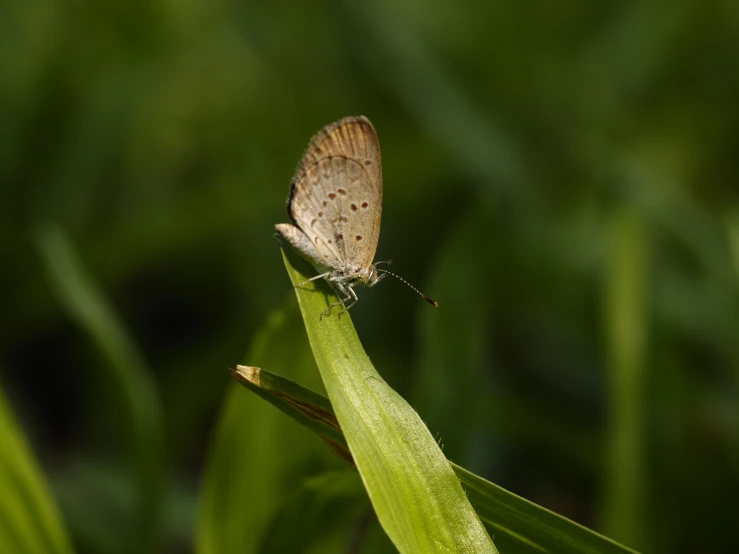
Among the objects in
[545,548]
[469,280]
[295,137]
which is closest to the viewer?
[545,548]

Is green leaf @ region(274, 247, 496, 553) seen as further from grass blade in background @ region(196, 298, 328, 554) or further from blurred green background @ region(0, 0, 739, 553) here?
blurred green background @ region(0, 0, 739, 553)

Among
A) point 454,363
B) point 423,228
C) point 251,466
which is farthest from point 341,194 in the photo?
point 423,228

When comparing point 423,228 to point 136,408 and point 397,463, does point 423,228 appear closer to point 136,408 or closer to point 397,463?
point 136,408

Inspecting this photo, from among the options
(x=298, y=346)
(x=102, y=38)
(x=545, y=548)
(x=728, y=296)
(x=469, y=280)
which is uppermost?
(x=102, y=38)

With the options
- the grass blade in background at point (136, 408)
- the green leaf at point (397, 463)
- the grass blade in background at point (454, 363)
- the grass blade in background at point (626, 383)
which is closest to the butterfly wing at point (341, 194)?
the grass blade in background at point (454, 363)

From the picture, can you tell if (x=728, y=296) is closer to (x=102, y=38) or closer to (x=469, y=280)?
(x=469, y=280)

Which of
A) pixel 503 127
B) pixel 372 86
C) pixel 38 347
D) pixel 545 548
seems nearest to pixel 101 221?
pixel 38 347
